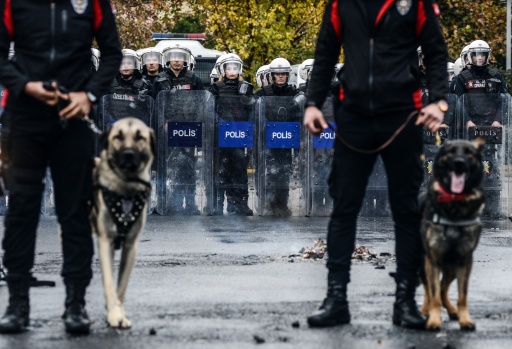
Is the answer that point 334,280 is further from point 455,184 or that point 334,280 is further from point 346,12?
point 346,12

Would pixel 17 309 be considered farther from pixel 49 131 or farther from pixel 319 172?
pixel 319 172

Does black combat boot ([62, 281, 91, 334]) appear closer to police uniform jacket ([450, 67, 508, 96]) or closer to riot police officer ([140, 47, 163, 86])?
police uniform jacket ([450, 67, 508, 96])

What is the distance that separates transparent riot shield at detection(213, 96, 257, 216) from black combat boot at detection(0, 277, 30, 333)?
10.2 metres

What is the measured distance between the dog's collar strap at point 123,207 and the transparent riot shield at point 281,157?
33.3 feet

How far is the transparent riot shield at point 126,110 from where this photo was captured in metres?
16.9

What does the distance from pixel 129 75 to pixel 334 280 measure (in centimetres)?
1085

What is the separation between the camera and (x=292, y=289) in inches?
347

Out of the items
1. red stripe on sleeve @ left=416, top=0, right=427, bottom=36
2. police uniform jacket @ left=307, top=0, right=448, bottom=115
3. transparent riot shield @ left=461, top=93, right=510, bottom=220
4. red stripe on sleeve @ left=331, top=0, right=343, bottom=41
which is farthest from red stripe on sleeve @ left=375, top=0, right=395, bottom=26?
transparent riot shield @ left=461, top=93, right=510, bottom=220

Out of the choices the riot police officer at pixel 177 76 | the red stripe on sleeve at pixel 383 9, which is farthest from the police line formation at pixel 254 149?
the red stripe on sleeve at pixel 383 9

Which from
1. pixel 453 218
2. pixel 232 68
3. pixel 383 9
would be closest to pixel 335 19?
pixel 383 9

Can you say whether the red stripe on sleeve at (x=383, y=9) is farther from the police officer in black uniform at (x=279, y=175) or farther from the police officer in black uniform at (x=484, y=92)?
the police officer in black uniform at (x=279, y=175)

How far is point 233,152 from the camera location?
57.1 feet

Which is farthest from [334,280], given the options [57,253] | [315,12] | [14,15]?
[315,12]

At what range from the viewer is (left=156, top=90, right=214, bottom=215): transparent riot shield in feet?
56.3
